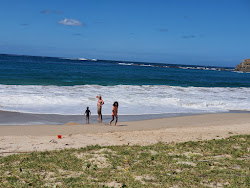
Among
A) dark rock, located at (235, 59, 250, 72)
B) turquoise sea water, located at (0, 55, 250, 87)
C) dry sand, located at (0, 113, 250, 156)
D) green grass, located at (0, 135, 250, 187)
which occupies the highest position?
dark rock, located at (235, 59, 250, 72)

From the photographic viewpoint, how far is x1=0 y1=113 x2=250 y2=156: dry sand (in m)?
9.07

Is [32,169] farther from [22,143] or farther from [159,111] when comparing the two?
[159,111]

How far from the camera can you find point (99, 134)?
1102 centimetres

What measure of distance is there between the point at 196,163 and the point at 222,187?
1620 millimetres

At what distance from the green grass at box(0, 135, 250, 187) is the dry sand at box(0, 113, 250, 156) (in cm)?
98

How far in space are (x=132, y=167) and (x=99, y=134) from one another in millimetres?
4352

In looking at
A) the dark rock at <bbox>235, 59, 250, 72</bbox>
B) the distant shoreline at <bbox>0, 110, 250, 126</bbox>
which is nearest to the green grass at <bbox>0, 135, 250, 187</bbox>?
the distant shoreline at <bbox>0, 110, 250, 126</bbox>

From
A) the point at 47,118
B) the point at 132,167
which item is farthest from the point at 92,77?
the point at 132,167

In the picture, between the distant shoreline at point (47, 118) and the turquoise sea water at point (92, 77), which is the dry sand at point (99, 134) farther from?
the turquoise sea water at point (92, 77)

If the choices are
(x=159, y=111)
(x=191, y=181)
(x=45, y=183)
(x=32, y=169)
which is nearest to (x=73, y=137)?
(x=32, y=169)

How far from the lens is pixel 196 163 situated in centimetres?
729

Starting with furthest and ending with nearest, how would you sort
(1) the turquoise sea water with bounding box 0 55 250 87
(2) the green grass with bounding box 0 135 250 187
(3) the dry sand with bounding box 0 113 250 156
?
1. (1) the turquoise sea water with bounding box 0 55 250 87
2. (3) the dry sand with bounding box 0 113 250 156
3. (2) the green grass with bounding box 0 135 250 187

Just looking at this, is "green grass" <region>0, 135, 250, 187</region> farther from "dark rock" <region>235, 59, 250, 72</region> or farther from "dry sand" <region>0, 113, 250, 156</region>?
"dark rock" <region>235, 59, 250, 72</region>

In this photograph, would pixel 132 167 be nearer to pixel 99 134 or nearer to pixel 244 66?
pixel 99 134
